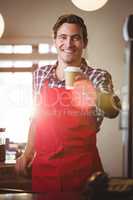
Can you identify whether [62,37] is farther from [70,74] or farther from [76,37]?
[70,74]

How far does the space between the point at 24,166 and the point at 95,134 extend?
1.54 ft

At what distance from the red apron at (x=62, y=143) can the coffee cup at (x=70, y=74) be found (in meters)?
0.06

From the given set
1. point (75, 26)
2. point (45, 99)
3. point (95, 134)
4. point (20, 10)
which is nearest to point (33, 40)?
point (20, 10)

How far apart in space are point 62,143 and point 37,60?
64 cm

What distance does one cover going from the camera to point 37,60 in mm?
2432

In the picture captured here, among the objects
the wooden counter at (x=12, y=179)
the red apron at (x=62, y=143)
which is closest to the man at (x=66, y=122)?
the red apron at (x=62, y=143)

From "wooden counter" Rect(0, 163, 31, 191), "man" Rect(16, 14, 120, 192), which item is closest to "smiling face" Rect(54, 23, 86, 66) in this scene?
"man" Rect(16, 14, 120, 192)

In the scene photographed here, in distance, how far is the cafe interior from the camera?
2334 millimetres

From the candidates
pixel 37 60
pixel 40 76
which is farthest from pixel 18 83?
pixel 40 76

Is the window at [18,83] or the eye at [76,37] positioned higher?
the eye at [76,37]

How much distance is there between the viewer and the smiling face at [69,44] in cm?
217

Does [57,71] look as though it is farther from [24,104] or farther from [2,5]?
[2,5]

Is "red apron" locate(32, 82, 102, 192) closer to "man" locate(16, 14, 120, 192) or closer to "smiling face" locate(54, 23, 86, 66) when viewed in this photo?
"man" locate(16, 14, 120, 192)

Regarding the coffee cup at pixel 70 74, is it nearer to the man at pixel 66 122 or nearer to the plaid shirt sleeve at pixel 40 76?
the man at pixel 66 122
